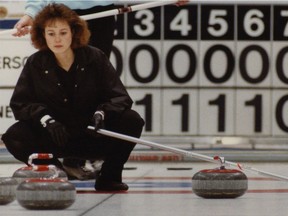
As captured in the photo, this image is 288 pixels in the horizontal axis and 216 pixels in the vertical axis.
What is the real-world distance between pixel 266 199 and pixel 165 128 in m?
3.45

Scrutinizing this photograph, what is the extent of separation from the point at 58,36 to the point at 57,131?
47cm

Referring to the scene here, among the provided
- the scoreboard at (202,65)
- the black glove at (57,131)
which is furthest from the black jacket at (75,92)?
the scoreboard at (202,65)

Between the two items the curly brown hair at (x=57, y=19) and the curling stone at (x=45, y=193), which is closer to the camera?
the curling stone at (x=45, y=193)

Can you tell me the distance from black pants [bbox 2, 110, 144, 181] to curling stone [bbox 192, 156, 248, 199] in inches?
21.3

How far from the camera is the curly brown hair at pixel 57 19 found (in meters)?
4.68

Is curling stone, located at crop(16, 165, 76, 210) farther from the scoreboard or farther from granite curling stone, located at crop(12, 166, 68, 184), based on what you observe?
the scoreboard

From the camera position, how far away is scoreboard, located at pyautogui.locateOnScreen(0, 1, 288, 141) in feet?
25.2

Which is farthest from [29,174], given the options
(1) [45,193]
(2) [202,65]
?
(2) [202,65]

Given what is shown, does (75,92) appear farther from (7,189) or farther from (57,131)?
(7,189)

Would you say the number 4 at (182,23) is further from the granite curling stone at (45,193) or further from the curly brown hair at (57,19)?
the granite curling stone at (45,193)

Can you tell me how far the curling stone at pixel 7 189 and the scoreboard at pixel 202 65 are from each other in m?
3.66

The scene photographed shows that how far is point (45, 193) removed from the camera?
3721 millimetres

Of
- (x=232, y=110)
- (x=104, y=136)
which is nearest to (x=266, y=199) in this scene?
(x=104, y=136)

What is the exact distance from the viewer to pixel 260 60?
7.73 metres
